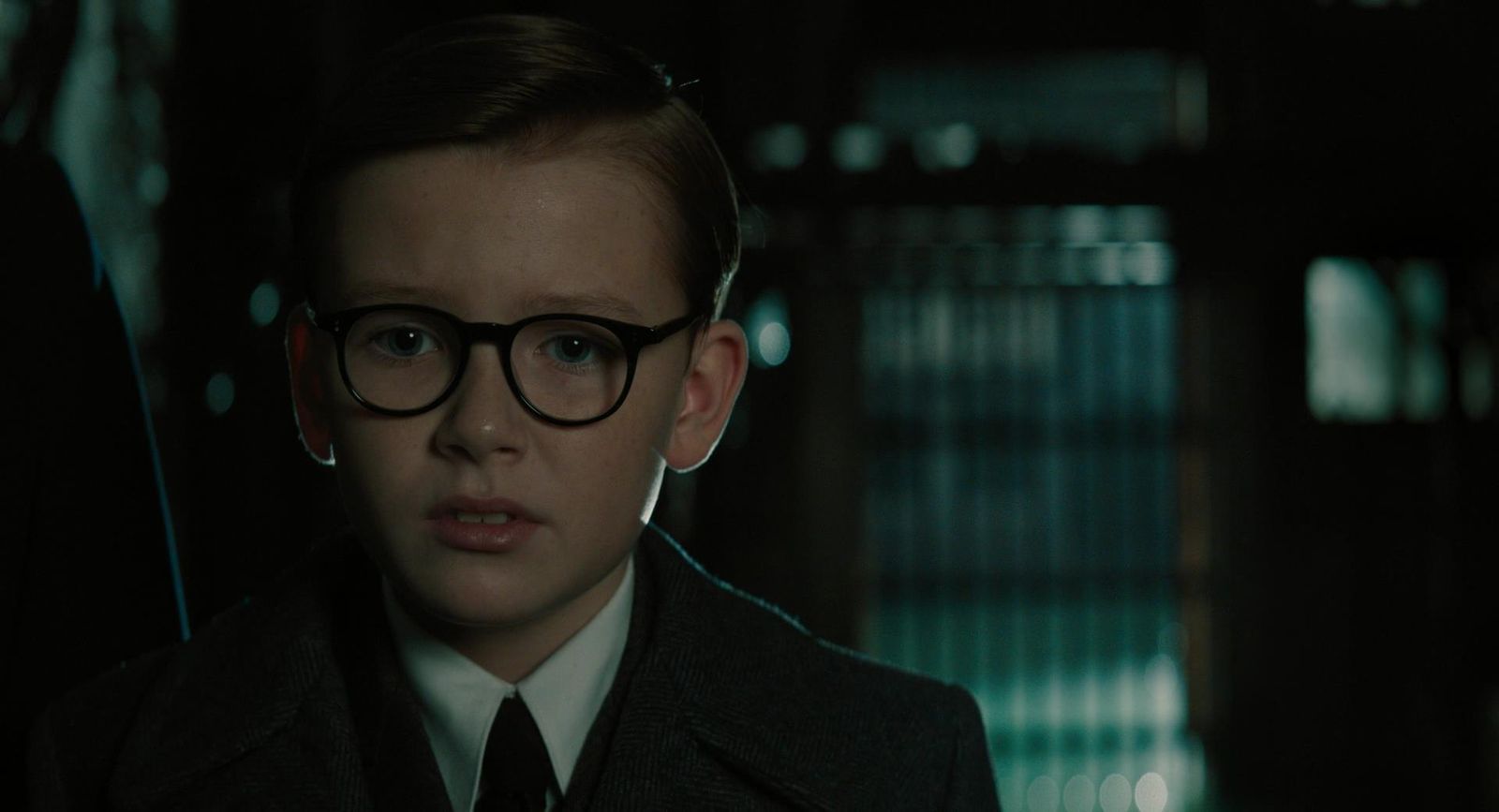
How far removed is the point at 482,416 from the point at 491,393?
1 cm

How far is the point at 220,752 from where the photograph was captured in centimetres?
83

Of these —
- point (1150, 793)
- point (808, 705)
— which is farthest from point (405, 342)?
point (1150, 793)

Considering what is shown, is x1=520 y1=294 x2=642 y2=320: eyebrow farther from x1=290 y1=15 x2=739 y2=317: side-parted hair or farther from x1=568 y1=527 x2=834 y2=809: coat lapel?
x1=568 y1=527 x2=834 y2=809: coat lapel

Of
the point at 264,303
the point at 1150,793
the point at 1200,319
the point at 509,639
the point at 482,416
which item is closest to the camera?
the point at 482,416

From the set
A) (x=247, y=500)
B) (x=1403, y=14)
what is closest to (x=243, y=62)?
(x=247, y=500)

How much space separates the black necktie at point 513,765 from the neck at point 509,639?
2cm

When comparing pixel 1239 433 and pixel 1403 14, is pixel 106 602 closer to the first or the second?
pixel 1239 433

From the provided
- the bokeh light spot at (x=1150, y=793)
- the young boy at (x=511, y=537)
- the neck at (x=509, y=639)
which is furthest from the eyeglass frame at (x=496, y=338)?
the bokeh light spot at (x=1150, y=793)

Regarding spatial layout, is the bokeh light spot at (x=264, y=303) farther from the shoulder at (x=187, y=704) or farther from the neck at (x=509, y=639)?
the neck at (x=509, y=639)

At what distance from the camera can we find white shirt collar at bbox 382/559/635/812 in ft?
2.65

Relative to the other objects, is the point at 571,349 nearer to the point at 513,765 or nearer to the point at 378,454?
the point at 378,454

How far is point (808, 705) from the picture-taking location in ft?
2.90

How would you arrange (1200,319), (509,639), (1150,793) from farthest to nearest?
(1200,319)
(1150,793)
(509,639)

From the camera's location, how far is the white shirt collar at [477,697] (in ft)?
2.65
